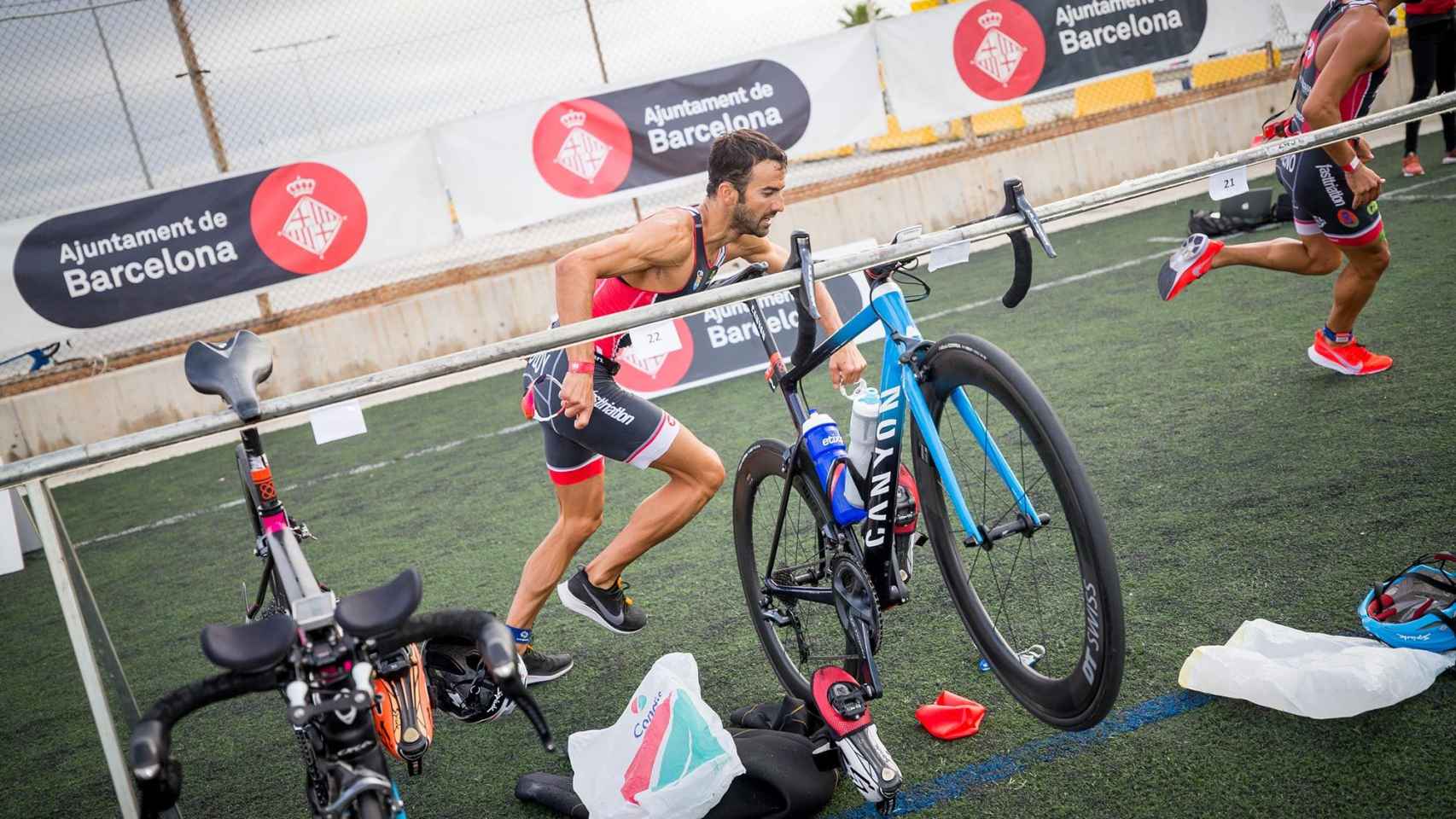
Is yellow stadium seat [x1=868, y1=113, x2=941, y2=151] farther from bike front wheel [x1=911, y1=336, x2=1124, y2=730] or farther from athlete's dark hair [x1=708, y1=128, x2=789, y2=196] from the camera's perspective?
bike front wheel [x1=911, y1=336, x2=1124, y2=730]

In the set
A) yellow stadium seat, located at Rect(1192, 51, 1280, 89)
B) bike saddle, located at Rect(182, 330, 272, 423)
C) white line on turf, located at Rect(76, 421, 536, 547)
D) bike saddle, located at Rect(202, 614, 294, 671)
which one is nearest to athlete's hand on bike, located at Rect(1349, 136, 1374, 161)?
bike saddle, located at Rect(182, 330, 272, 423)

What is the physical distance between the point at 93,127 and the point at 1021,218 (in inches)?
423

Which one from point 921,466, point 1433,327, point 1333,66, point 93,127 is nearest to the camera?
point 921,466

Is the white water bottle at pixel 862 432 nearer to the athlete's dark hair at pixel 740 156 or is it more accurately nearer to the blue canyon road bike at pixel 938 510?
the blue canyon road bike at pixel 938 510

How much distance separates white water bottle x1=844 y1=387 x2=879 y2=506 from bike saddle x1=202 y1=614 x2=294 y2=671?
1.45 metres

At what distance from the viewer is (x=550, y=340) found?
8.74 ft

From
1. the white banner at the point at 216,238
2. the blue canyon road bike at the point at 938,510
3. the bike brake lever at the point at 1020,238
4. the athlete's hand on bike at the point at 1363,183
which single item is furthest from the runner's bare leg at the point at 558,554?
the white banner at the point at 216,238

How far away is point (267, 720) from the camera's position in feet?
13.4

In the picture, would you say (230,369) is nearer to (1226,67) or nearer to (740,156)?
(740,156)

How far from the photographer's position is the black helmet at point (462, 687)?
3.57 metres

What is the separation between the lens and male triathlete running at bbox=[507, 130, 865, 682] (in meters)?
3.38

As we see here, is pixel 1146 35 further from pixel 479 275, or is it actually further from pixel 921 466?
pixel 921 466

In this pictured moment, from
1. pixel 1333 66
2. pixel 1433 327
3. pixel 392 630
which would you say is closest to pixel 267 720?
pixel 392 630

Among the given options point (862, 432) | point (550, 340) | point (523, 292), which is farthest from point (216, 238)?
point (862, 432)
